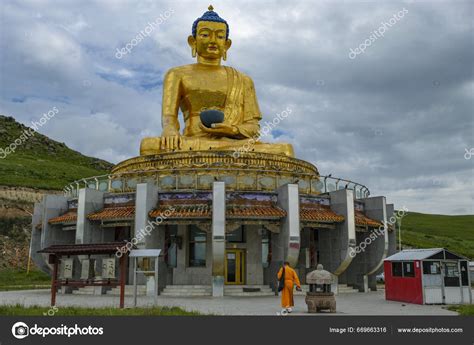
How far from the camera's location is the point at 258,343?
9141mm

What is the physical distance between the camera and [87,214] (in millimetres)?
21703

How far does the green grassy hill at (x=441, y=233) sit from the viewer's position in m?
54.4

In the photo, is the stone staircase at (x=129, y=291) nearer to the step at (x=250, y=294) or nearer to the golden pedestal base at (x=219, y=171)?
the step at (x=250, y=294)

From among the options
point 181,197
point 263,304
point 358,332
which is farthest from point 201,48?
point 358,332

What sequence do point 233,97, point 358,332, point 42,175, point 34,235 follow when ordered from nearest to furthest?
point 358,332
point 34,235
point 233,97
point 42,175

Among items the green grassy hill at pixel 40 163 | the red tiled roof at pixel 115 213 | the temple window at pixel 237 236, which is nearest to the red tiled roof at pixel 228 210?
the red tiled roof at pixel 115 213

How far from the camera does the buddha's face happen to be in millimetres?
28766

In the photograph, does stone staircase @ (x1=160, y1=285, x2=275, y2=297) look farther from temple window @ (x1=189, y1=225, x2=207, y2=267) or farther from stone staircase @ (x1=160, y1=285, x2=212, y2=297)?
temple window @ (x1=189, y1=225, x2=207, y2=267)

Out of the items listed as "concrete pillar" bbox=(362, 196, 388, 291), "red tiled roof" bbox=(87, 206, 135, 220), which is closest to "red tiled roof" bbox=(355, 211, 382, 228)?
"concrete pillar" bbox=(362, 196, 388, 291)

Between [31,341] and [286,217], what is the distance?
1242 centimetres

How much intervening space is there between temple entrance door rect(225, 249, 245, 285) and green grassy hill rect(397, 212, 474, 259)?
110 feet

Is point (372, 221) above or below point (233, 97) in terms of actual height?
below

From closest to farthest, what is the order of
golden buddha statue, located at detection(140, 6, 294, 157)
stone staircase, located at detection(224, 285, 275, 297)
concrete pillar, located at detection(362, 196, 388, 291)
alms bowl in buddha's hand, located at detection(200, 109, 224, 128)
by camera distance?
stone staircase, located at detection(224, 285, 275, 297), concrete pillar, located at detection(362, 196, 388, 291), alms bowl in buddha's hand, located at detection(200, 109, 224, 128), golden buddha statue, located at detection(140, 6, 294, 157)

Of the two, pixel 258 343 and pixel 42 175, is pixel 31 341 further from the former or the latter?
pixel 42 175
